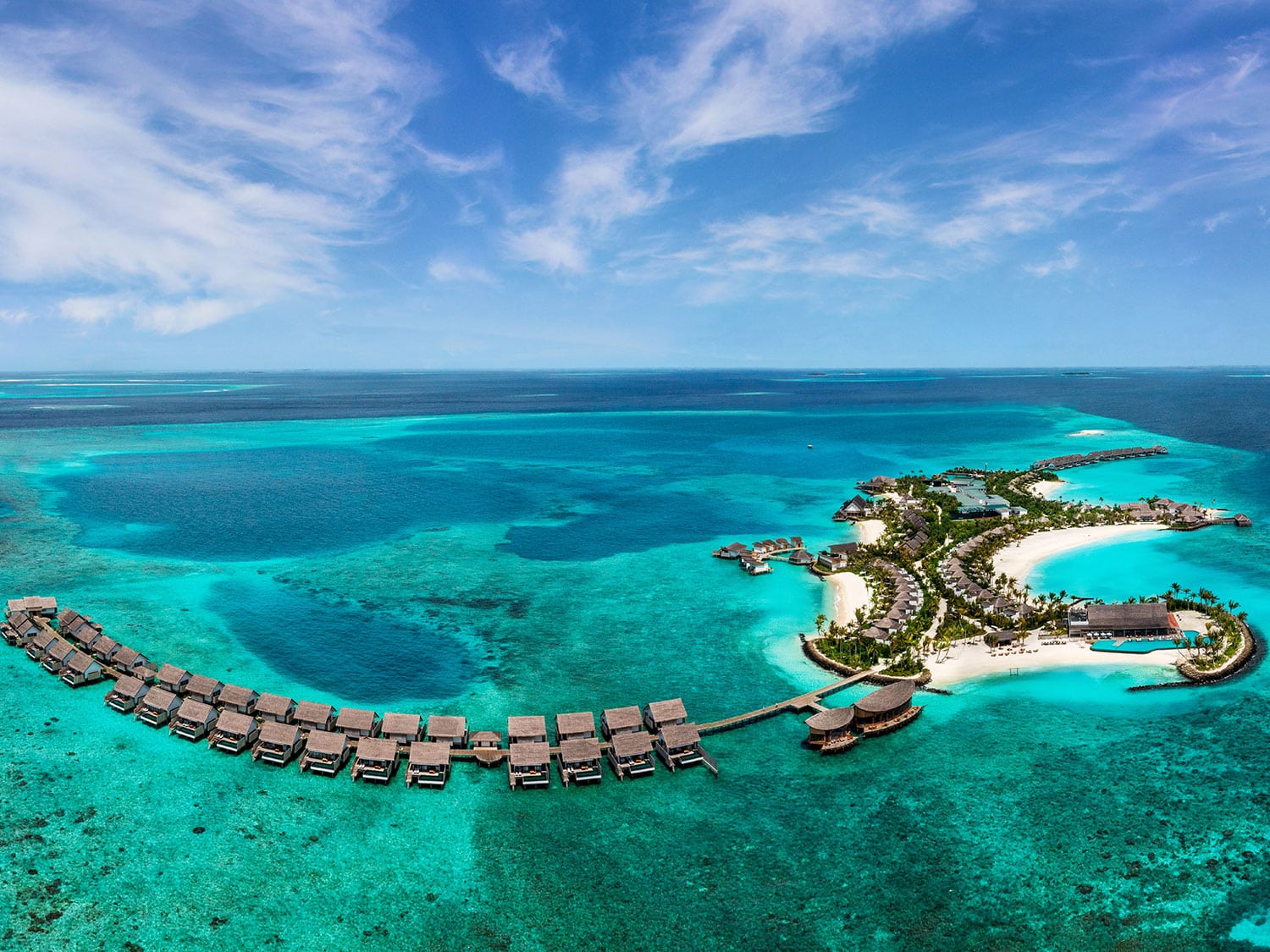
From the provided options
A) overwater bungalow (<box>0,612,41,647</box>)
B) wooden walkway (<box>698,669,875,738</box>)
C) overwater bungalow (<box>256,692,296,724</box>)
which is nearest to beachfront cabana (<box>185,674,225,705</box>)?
overwater bungalow (<box>256,692,296,724</box>)

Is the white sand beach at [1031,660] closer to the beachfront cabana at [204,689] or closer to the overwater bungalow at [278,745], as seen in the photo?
the overwater bungalow at [278,745]

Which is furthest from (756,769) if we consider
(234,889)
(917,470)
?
(917,470)

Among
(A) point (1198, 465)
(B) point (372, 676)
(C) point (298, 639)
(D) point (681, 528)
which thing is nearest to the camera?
(B) point (372, 676)

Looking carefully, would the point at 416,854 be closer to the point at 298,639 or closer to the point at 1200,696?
the point at 298,639

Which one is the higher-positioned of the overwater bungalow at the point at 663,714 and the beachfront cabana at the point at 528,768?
the overwater bungalow at the point at 663,714

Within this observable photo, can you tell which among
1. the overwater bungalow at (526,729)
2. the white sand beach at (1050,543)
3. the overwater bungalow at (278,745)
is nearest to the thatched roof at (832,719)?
the overwater bungalow at (526,729)

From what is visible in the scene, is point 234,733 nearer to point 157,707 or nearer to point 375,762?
point 157,707
